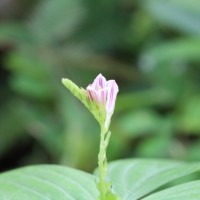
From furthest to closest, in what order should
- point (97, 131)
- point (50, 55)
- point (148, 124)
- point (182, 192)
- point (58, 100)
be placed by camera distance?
point (50, 55)
point (58, 100)
point (97, 131)
point (148, 124)
point (182, 192)

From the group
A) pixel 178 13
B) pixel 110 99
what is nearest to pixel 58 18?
pixel 178 13

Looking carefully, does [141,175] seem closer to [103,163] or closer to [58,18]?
[103,163]

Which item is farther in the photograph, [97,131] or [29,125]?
[29,125]

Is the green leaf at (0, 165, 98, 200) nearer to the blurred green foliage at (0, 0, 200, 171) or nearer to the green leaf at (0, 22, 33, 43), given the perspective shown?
the blurred green foliage at (0, 0, 200, 171)

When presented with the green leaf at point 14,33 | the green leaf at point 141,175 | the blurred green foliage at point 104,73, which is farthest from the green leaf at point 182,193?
the green leaf at point 14,33

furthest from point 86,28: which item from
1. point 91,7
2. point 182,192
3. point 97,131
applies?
point 182,192

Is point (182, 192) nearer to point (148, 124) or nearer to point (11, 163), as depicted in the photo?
point (148, 124)

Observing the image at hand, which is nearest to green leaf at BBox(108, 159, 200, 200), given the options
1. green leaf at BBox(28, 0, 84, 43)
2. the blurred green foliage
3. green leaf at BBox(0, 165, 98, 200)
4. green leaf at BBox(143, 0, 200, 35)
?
green leaf at BBox(0, 165, 98, 200)
